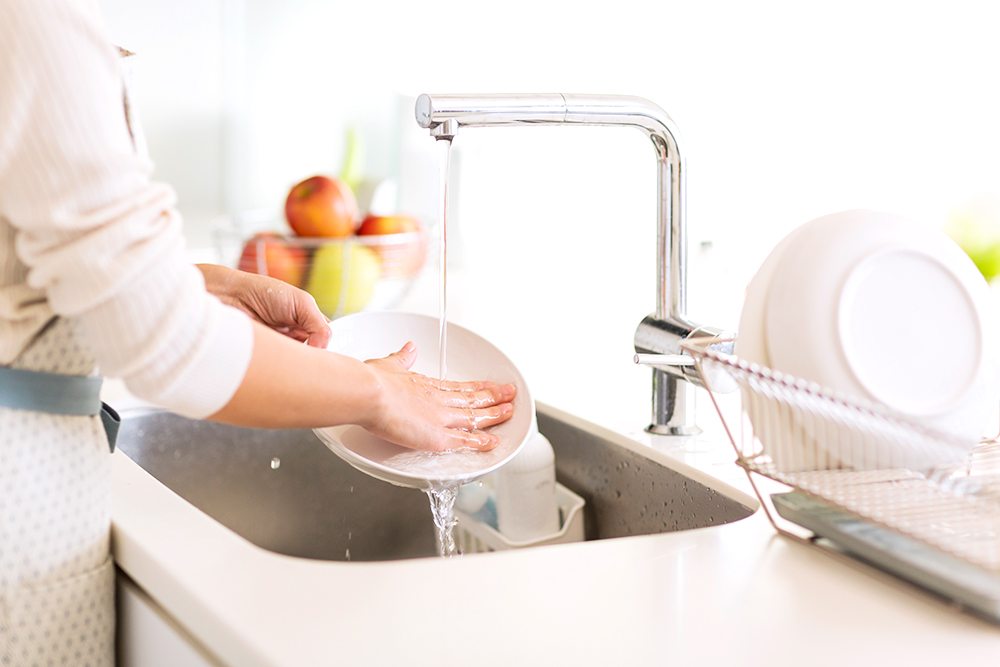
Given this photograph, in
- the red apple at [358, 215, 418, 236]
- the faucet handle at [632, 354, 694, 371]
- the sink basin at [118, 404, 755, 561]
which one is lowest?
the sink basin at [118, 404, 755, 561]

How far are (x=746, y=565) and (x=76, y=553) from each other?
0.45 meters

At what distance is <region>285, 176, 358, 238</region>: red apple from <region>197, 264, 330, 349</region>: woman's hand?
57cm

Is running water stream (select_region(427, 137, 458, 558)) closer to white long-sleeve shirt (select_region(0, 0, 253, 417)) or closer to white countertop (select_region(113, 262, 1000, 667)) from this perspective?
white countertop (select_region(113, 262, 1000, 667))

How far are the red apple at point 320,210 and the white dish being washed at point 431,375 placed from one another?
53 centimetres

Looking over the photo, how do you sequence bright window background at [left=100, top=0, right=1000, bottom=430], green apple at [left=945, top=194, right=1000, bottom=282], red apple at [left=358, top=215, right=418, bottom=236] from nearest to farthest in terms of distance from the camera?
red apple at [left=358, top=215, right=418, bottom=236]
green apple at [left=945, top=194, right=1000, bottom=282]
bright window background at [left=100, top=0, right=1000, bottom=430]

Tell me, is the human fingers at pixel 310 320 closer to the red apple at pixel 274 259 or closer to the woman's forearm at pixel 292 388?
the woman's forearm at pixel 292 388

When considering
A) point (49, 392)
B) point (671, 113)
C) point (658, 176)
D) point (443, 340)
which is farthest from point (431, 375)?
point (671, 113)

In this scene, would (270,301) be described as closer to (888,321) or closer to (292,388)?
(292,388)

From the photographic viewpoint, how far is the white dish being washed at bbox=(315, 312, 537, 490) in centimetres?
68

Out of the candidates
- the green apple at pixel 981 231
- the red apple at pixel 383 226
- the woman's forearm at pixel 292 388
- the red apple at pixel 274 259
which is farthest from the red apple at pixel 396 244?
the green apple at pixel 981 231

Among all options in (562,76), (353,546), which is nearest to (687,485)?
(353,546)

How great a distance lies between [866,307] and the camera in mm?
605

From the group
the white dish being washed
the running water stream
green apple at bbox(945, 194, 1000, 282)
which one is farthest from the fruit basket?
green apple at bbox(945, 194, 1000, 282)

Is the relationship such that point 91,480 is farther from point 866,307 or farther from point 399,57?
point 399,57
